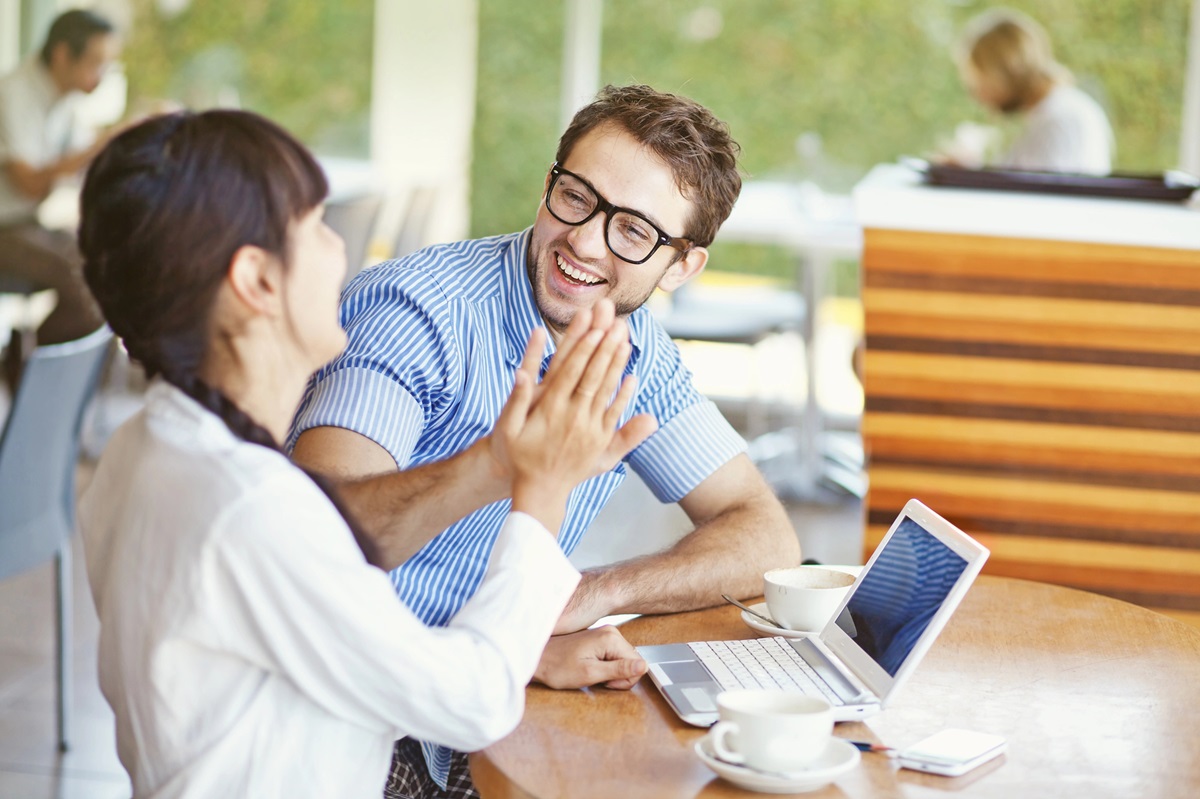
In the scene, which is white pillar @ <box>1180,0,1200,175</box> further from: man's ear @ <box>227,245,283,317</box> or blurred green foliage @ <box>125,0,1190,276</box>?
man's ear @ <box>227,245,283,317</box>

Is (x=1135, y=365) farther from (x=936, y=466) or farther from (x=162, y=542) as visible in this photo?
(x=162, y=542)

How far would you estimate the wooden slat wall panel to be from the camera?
2789 mm

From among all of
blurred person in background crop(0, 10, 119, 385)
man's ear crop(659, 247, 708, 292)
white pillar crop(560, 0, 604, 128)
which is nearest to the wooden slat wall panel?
man's ear crop(659, 247, 708, 292)

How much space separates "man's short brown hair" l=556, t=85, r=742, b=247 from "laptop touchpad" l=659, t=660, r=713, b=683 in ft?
2.29

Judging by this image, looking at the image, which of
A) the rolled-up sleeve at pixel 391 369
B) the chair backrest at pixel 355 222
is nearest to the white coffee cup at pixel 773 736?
the rolled-up sleeve at pixel 391 369

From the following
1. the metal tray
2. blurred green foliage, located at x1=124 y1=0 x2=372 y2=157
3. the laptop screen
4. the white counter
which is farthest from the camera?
blurred green foliage, located at x1=124 y1=0 x2=372 y2=157

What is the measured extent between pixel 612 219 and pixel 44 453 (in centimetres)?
135

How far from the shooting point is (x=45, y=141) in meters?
5.69

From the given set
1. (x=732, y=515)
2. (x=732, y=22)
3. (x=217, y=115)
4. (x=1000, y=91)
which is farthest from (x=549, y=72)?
(x=217, y=115)

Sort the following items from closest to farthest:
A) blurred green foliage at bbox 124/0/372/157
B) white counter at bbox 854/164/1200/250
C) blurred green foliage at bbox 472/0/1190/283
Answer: white counter at bbox 854/164/1200/250, blurred green foliage at bbox 472/0/1190/283, blurred green foliage at bbox 124/0/372/157

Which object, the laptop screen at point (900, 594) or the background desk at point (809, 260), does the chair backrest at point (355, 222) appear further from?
the laptop screen at point (900, 594)

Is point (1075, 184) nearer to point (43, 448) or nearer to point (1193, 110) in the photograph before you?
point (43, 448)

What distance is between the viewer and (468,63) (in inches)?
309

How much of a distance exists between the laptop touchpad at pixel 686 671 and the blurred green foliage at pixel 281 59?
21.9ft
